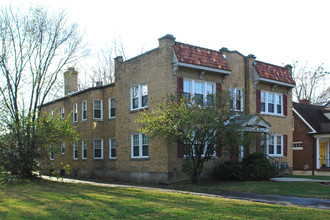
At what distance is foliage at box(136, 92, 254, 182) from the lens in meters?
17.5

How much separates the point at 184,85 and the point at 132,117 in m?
4.16

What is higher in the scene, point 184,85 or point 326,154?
point 184,85

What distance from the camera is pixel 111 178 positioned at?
2484 cm

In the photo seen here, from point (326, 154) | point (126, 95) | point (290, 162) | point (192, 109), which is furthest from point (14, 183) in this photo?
point (326, 154)

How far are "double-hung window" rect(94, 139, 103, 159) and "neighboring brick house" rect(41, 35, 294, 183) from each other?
0.24 ft

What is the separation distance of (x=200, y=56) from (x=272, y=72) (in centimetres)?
689

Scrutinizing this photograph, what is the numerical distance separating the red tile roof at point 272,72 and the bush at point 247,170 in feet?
21.3

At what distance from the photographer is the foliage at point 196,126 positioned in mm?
17527

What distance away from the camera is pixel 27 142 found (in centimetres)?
2061

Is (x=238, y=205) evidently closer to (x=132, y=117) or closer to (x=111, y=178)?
(x=132, y=117)

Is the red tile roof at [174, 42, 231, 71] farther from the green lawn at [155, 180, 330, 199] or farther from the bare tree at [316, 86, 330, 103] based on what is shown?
the bare tree at [316, 86, 330, 103]

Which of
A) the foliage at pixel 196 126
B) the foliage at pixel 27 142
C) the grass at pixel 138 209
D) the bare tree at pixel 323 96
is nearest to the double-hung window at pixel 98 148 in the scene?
the foliage at pixel 27 142

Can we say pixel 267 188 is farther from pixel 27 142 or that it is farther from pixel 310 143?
pixel 310 143

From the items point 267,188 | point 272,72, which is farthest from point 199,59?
point 267,188
